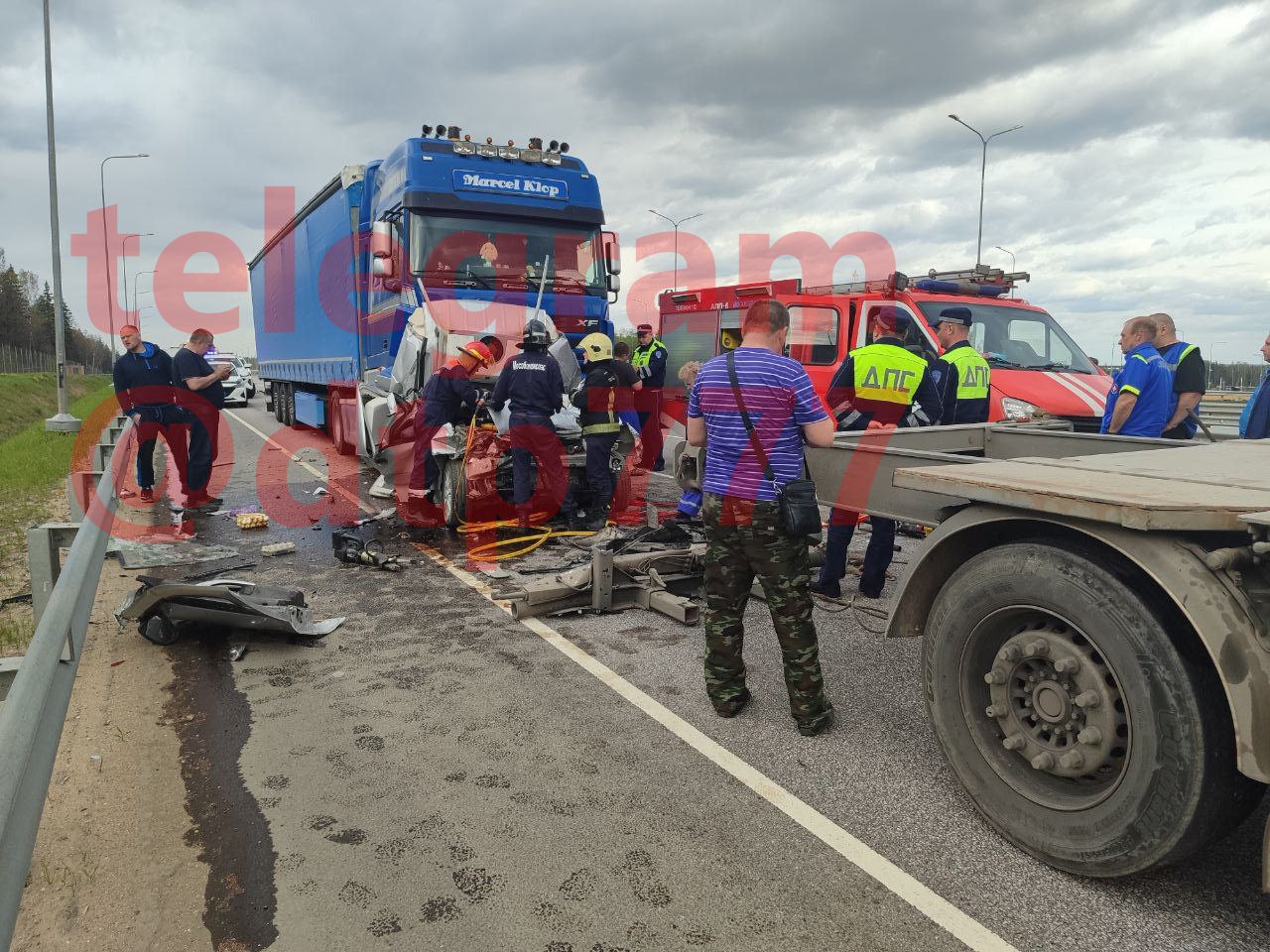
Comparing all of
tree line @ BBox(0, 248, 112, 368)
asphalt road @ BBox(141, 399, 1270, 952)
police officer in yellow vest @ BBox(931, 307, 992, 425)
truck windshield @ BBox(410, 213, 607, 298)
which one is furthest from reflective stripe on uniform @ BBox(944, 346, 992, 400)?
tree line @ BBox(0, 248, 112, 368)

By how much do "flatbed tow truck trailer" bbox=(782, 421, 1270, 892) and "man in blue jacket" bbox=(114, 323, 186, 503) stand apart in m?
8.43

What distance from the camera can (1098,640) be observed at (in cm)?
255

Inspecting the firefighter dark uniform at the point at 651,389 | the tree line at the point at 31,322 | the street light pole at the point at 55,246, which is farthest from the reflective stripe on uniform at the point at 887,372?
the tree line at the point at 31,322

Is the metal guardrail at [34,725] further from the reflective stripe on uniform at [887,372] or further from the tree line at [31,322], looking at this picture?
the tree line at [31,322]

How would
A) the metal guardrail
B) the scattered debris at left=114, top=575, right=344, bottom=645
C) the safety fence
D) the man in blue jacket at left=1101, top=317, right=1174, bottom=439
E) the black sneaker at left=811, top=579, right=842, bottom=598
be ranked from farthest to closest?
the safety fence, the man in blue jacket at left=1101, top=317, right=1174, bottom=439, the black sneaker at left=811, top=579, right=842, bottom=598, the scattered debris at left=114, top=575, right=344, bottom=645, the metal guardrail

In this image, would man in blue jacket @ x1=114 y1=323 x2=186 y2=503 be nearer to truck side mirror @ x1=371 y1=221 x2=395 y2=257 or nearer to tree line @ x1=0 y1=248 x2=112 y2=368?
truck side mirror @ x1=371 y1=221 x2=395 y2=257

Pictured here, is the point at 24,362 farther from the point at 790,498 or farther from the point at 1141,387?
the point at 790,498

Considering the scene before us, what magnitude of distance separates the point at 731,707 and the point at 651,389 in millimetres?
7763

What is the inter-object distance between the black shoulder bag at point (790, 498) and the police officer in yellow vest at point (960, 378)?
10.6ft

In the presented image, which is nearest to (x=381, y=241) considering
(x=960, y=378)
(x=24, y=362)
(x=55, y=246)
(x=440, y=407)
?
(x=440, y=407)

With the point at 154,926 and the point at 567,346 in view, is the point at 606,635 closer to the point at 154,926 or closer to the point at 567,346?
the point at 154,926

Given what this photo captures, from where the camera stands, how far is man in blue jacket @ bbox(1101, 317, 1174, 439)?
6.17 metres

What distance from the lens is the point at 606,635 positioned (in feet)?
16.7

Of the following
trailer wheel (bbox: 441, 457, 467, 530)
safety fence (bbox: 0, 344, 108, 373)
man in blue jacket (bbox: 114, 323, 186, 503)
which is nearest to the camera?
trailer wheel (bbox: 441, 457, 467, 530)
